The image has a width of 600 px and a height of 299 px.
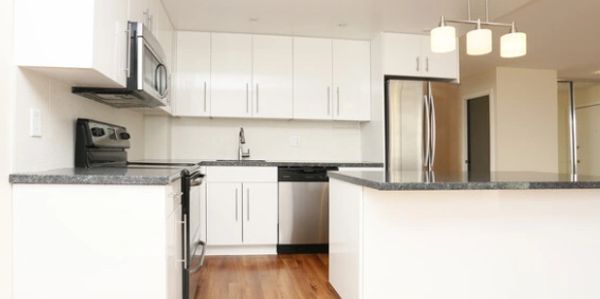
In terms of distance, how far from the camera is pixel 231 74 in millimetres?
3602

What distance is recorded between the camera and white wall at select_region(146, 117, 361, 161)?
3827mm

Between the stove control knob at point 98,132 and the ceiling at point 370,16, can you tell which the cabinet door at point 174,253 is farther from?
the ceiling at point 370,16

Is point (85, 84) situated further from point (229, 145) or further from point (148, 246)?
point (229, 145)

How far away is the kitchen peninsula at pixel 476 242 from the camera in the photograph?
5.85 feet

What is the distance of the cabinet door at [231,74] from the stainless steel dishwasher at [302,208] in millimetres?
826

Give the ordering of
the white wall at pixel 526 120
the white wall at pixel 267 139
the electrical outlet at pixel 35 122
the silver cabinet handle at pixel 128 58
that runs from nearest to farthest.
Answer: the electrical outlet at pixel 35 122 < the silver cabinet handle at pixel 128 58 < the white wall at pixel 267 139 < the white wall at pixel 526 120

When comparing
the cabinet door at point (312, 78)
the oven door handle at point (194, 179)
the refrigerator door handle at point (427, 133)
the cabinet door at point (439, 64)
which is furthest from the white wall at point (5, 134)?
the cabinet door at point (439, 64)

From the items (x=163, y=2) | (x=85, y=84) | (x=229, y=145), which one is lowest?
(x=229, y=145)

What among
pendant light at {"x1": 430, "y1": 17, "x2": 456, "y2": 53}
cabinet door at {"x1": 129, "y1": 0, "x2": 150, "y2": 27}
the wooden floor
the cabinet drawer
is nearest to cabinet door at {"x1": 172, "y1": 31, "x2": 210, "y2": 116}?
the cabinet drawer

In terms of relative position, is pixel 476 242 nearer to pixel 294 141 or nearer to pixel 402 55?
pixel 402 55

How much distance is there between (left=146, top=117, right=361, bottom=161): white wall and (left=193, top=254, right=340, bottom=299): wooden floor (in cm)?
115

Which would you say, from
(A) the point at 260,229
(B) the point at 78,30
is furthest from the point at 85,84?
(A) the point at 260,229

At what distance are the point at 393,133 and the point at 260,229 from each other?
1.52 metres

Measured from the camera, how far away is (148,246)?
4.77 feet
